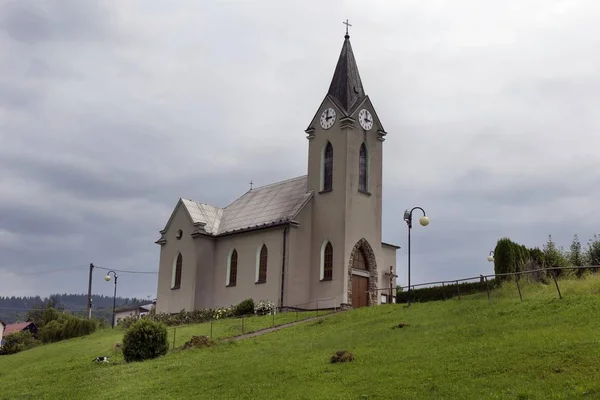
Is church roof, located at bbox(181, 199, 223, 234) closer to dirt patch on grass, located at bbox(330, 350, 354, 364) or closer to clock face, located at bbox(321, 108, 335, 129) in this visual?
clock face, located at bbox(321, 108, 335, 129)

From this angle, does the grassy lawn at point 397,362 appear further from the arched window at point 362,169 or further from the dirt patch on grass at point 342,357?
the arched window at point 362,169

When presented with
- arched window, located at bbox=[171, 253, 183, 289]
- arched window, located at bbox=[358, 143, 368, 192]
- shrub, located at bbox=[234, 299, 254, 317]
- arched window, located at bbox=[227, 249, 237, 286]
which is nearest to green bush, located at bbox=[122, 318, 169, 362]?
shrub, located at bbox=[234, 299, 254, 317]

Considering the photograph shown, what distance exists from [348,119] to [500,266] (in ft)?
46.1

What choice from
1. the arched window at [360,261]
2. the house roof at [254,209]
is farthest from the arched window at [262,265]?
the arched window at [360,261]

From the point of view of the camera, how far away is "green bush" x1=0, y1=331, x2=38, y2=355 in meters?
48.3

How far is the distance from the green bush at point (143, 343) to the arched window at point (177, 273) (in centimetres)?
2050

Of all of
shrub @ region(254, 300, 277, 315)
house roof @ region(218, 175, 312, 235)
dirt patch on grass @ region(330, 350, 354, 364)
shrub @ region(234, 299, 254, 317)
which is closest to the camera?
dirt patch on grass @ region(330, 350, 354, 364)

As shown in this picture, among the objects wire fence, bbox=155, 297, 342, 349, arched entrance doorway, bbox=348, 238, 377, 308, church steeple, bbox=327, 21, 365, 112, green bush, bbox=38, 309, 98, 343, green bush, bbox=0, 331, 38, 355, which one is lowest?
green bush, bbox=0, 331, 38, 355

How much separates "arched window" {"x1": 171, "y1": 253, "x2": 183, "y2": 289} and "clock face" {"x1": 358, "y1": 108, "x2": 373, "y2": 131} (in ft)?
51.3

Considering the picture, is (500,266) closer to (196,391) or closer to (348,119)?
(348,119)

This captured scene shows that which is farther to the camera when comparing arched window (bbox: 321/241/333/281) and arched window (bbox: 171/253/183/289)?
arched window (bbox: 171/253/183/289)

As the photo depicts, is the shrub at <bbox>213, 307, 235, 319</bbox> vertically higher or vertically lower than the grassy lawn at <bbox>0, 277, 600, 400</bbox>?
higher

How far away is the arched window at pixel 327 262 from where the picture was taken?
42.0 metres

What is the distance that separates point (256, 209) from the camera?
48.6 m
